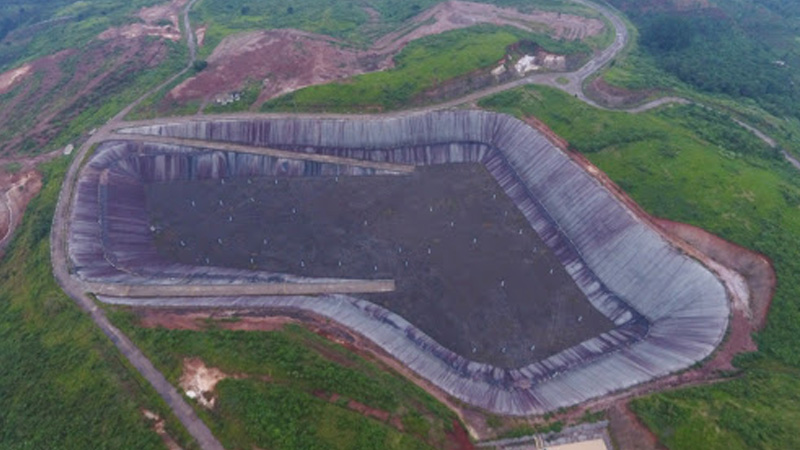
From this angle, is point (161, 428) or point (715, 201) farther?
→ point (715, 201)

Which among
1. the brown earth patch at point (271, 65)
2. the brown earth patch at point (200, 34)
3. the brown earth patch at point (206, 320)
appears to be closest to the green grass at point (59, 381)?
the brown earth patch at point (206, 320)

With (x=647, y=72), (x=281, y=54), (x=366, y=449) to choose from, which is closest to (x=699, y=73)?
Result: (x=647, y=72)

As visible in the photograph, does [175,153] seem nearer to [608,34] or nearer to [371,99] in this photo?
[371,99]

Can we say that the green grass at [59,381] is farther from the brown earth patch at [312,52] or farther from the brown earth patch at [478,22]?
the brown earth patch at [478,22]

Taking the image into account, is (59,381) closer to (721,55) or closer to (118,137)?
(118,137)

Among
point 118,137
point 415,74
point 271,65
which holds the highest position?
point 271,65

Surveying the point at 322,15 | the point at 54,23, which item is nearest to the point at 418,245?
the point at 322,15

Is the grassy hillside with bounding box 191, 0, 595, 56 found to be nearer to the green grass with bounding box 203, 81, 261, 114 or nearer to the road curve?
the green grass with bounding box 203, 81, 261, 114
